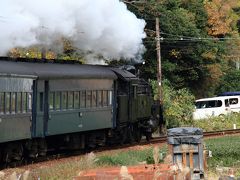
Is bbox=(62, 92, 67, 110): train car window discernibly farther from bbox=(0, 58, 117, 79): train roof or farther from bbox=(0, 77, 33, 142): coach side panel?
bbox=(0, 77, 33, 142): coach side panel

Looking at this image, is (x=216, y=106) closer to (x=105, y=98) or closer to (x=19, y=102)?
(x=105, y=98)

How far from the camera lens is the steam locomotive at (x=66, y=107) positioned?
17.0m

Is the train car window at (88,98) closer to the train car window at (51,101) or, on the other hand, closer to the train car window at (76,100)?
the train car window at (76,100)

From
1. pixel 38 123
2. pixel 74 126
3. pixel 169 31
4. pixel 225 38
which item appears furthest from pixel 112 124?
pixel 225 38

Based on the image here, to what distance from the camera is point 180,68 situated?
1709 inches

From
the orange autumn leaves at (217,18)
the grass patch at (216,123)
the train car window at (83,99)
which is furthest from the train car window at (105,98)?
the orange autumn leaves at (217,18)

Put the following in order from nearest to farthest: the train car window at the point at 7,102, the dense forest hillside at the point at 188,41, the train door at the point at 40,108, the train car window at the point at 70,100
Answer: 1. the train car window at the point at 7,102
2. the train door at the point at 40,108
3. the train car window at the point at 70,100
4. the dense forest hillside at the point at 188,41

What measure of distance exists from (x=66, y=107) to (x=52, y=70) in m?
1.45

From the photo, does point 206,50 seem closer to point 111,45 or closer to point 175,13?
point 175,13

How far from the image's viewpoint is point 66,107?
1997 centimetres

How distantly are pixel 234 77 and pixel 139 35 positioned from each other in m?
29.8

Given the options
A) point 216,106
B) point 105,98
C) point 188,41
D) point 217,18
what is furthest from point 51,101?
point 217,18

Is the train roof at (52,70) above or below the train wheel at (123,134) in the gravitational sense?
above

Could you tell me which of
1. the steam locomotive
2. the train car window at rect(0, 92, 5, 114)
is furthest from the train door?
the train car window at rect(0, 92, 5, 114)
